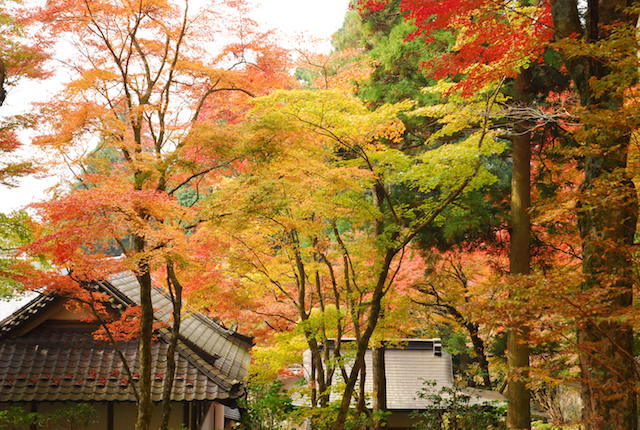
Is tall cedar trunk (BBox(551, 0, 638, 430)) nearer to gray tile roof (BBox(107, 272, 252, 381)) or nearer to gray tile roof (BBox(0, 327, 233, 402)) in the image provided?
gray tile roof (BBox(0, 327, 233, 402))

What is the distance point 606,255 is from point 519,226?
12.4ft

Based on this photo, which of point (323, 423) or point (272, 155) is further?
point (323, 423)

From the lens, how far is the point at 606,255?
5.10m

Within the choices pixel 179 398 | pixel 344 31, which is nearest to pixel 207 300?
pixel 179 398

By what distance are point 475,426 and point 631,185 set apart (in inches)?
242

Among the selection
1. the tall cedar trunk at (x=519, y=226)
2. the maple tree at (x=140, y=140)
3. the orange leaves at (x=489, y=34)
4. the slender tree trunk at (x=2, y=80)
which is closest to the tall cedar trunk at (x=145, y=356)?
the maple tree at (x=140, y=140)

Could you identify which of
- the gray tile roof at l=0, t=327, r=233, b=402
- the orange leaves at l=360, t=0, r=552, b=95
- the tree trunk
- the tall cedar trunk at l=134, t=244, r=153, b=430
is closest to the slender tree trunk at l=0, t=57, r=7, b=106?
the tall cedar trunk at l=134, t=244, r=153, b=430

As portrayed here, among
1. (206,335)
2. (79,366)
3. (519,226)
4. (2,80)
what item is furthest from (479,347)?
(2,80)

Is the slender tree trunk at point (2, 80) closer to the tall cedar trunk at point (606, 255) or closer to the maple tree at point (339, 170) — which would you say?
the maple tree at point (339, 170)

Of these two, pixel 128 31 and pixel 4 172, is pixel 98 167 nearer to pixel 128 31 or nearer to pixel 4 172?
pixel 4 172

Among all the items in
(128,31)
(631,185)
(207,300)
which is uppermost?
(128,31)

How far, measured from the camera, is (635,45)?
4324mm

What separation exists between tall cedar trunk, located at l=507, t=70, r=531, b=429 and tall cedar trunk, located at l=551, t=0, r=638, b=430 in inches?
127

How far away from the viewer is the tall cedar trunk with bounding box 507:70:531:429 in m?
8.46
